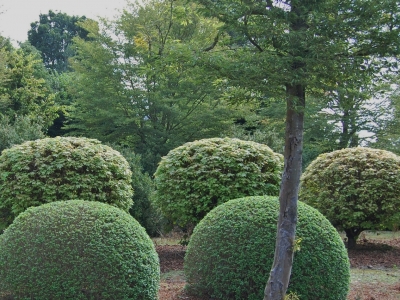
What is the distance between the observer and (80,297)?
4016mm

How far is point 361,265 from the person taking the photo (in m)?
7.77

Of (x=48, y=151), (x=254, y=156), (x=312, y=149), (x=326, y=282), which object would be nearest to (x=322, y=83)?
(x=326, y=282)

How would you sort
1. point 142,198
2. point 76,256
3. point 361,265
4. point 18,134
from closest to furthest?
point 76,256 < point 361,265 < point 142,198 < point 18,134

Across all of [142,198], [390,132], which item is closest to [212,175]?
[142,198]

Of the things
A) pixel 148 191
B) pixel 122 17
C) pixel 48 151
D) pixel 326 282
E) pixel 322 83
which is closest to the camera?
pixel 322 83

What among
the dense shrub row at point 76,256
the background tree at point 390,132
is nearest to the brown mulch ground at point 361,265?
the dense shrub row at point 76,256

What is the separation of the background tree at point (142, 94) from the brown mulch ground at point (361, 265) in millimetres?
5326

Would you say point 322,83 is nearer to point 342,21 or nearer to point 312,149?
point 342,21

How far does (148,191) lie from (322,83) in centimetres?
743

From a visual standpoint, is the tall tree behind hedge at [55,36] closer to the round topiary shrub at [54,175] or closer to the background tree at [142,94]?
the background tree at [142,94]

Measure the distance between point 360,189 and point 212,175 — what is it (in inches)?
118

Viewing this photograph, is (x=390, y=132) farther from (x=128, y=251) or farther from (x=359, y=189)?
(x=128, y=251)

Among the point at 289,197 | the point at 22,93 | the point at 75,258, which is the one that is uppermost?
the point at 22,93

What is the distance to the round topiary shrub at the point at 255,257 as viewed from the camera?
4.42m
